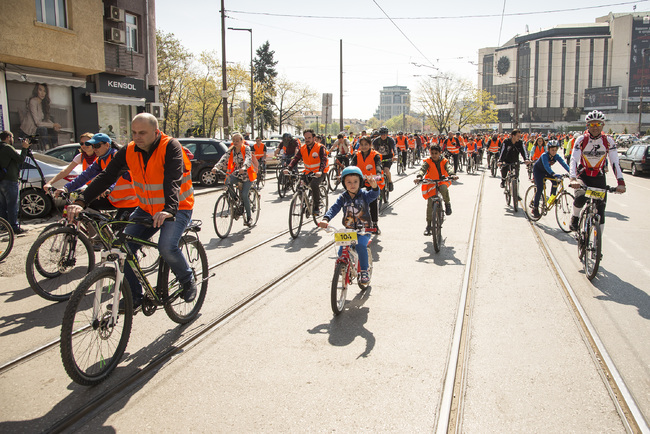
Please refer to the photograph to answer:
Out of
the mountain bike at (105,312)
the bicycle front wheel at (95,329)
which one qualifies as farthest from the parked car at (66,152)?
the bicycle front wheel at (95,329)

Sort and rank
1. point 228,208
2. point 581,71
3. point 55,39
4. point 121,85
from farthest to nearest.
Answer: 1. point 581,71
2. point 121,85
3. point 55,39
4. point 228,208

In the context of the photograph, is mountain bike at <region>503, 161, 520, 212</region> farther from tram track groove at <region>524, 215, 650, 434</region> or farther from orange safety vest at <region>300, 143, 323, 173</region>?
tram track groove at <region>524, 215, 650, 434</region>

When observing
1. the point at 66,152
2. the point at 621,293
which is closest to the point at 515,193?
the point at 621,293

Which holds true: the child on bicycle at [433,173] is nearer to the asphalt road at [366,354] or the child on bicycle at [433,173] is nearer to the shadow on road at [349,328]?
the asphalt road at [366,354]

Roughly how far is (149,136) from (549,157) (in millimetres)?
9146

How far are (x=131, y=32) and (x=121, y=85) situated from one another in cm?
283

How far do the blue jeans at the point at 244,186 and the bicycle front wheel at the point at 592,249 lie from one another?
5.85 m

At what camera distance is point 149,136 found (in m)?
4.25

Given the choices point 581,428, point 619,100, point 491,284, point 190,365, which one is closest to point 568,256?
point 491,284

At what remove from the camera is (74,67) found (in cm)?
1867

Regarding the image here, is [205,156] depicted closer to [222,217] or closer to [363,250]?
[222,217]

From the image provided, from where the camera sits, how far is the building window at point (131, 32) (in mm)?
23828

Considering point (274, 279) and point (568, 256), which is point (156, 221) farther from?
point (568, 256)

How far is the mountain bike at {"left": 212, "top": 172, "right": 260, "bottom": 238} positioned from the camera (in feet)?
30.1
